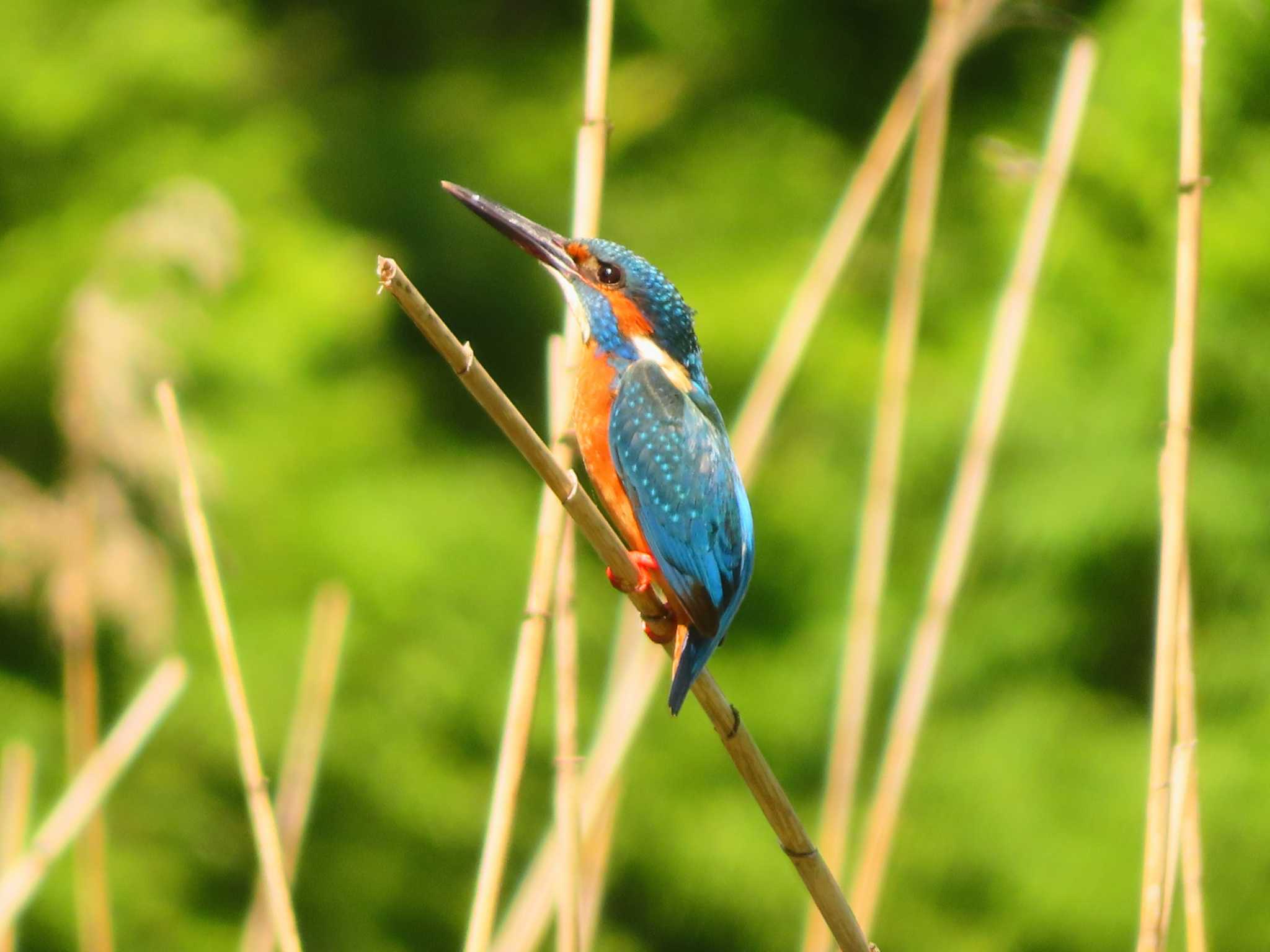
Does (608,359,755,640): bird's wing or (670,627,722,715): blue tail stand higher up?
(608,359,755,640): bird's wing

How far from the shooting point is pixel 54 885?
15.1 feet

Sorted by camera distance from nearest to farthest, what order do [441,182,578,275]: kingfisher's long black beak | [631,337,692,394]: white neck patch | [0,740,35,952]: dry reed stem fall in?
[441,182,578,275]: kingfisher's long black beak < [0,740,35,952]: dry reed stem < [631,337,692,394]: white neck patch

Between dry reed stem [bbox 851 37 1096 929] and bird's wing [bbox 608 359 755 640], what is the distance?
0.39 m

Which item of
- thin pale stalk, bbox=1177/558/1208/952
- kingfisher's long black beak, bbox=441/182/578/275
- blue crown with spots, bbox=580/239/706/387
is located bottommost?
thin pale stalk, bbox=1177/558/1208/952

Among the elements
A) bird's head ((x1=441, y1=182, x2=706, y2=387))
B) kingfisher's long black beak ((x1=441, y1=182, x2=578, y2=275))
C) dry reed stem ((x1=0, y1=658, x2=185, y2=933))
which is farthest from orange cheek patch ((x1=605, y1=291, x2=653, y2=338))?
dry reed stem ((x1=0, y1=658, x2=185, y2=933))

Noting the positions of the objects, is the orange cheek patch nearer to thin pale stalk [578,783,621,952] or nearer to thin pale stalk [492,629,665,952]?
thin pale stalk [492,629,665,952]

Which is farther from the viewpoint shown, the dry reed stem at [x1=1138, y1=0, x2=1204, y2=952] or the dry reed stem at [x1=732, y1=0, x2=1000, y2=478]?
the dry reed stem at [x1=732, y1=0, x2=1000, y2=478]

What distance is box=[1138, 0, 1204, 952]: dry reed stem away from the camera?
75.5 inches

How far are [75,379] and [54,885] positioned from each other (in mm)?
2302

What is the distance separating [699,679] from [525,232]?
89 cm

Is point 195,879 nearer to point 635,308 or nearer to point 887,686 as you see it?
point 887,686

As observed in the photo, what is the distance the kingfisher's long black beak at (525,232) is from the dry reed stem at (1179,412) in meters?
0.95

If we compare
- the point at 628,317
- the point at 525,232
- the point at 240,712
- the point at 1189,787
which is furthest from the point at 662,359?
the point at 1189,787

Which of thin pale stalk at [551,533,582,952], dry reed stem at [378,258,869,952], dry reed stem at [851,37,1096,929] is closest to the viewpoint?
dry reed stem at [378,258,869,952]
